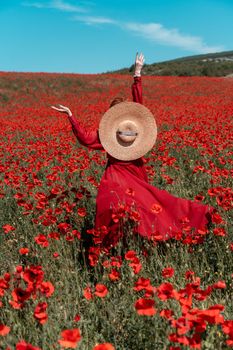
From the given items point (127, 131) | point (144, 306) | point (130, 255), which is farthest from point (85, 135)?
point (144, 306)

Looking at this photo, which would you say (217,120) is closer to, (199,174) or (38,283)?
(199,174)

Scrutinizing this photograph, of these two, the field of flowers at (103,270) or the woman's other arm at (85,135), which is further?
the woman's other arm at (85,135)

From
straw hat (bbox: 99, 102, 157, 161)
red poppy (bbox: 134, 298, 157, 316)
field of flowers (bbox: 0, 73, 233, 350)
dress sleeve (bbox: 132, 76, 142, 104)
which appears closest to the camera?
red poppy (bbox: 134, 298, 157, 316)

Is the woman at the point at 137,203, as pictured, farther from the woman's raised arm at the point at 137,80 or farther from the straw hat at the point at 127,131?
the straw hat at the point at 127,131

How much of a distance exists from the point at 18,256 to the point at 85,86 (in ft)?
91.3

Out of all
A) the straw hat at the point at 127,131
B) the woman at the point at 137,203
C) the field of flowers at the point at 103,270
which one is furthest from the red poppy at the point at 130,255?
the straw hat at the point at 127,131

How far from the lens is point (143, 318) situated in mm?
2516

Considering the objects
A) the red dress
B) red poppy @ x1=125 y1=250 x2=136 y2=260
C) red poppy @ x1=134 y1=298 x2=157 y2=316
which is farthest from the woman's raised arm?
red poppy @ x1=134 y1=298 x2=157 y2=316

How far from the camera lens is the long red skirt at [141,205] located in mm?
3928

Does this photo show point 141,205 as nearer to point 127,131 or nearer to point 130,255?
point 127,131

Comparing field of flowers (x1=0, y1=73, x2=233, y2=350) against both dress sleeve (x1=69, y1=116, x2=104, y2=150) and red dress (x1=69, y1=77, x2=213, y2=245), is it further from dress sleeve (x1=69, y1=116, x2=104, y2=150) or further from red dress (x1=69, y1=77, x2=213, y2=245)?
dress sleeve (x1=69, y1=116, x2=104, y2=150)

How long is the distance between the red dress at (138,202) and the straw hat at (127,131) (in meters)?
0.15

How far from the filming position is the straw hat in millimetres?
4285

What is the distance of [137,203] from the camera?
4.08 m
